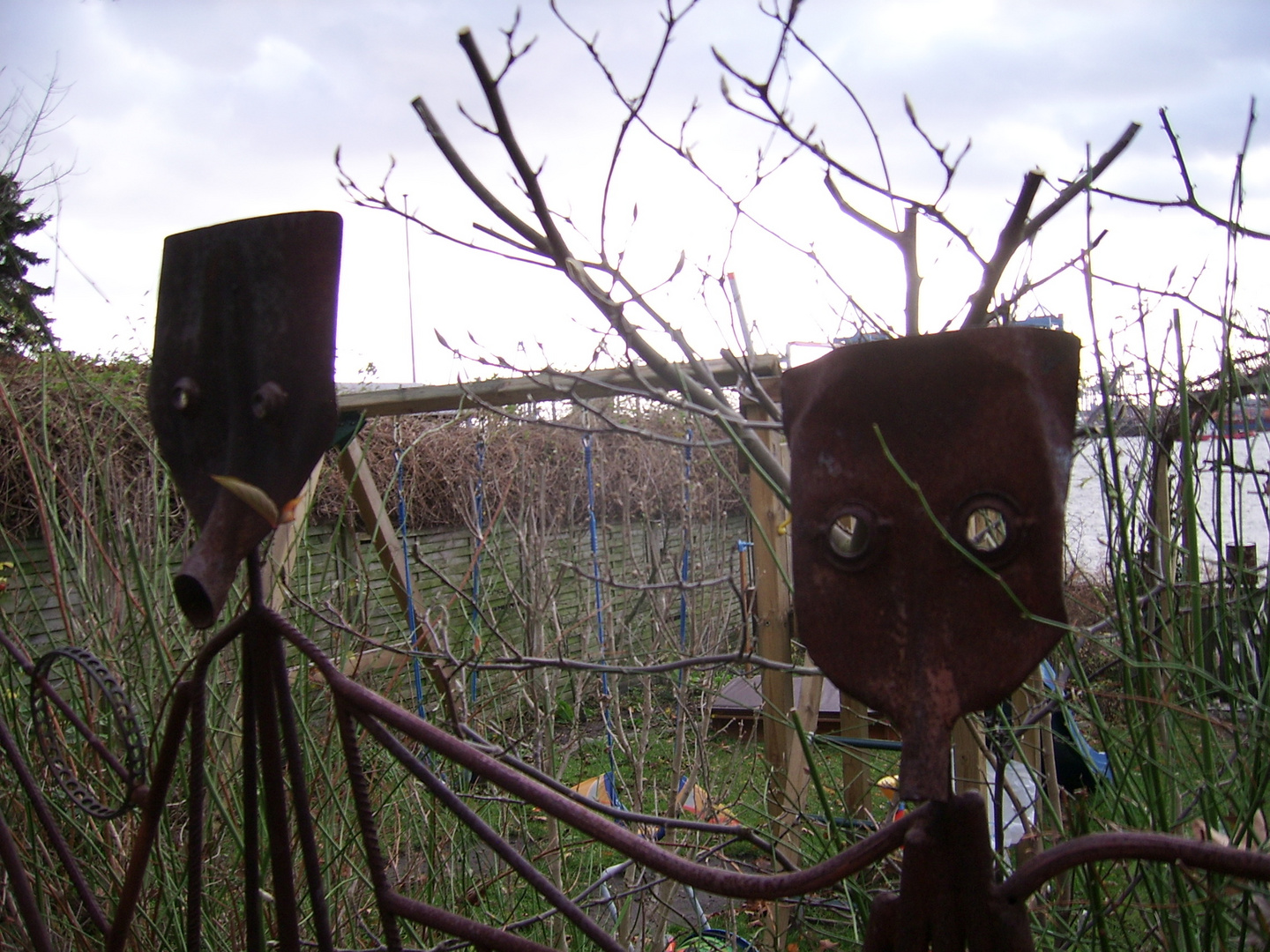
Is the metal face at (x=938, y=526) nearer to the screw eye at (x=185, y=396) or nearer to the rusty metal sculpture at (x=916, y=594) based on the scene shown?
the rusty metal sculpture at (x=916, y=594)

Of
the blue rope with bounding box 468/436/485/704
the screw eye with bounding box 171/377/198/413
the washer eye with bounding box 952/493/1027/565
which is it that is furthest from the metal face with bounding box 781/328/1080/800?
the blue rope with bounding box 468/436/485/704

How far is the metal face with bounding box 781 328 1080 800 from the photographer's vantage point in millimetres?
513

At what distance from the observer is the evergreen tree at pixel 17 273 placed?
1689mm

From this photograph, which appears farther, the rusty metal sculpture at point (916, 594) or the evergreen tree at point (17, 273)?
the evergreen tree at point (17, 273)

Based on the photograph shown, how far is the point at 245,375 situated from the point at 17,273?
4.19 ft

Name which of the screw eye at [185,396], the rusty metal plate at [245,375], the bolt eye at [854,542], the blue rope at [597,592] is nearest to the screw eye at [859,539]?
the bolt eye at [854,542]

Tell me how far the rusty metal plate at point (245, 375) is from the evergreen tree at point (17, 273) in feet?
2.81

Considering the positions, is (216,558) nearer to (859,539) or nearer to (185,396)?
(185,396)

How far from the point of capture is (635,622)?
464 cm

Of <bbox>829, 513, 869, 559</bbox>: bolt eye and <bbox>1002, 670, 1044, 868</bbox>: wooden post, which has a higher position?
<bbox>829, 513, 869, 559</bbox>: bolt eye

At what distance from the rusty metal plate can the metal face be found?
0.42 metres

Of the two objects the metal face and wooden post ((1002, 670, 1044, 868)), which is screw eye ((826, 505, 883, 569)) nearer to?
the metal face

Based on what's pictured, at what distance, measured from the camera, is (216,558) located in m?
0.71

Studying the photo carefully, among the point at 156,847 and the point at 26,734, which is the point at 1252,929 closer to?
the point at 156,847
